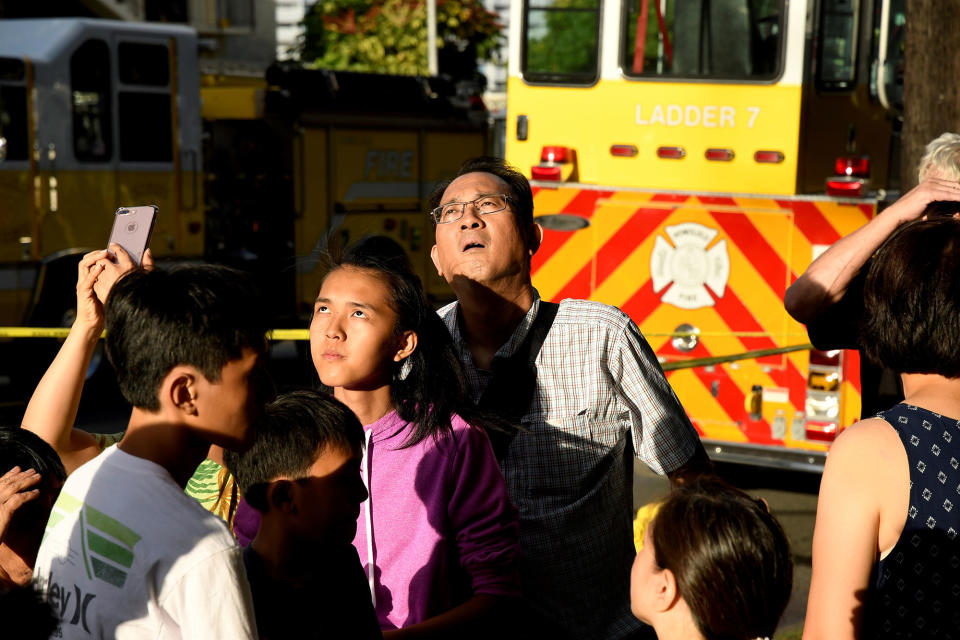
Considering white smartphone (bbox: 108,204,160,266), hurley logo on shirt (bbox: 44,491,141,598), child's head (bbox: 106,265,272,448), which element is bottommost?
hurley logo on shirt (bbox: 44,491,141,598)

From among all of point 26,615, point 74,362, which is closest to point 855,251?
point 74,362

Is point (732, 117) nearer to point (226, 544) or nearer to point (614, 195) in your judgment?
point (614, 195)

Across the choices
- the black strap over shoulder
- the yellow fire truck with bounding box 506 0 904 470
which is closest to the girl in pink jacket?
the black strap over shoulder

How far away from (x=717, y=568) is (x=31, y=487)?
1.25 meters

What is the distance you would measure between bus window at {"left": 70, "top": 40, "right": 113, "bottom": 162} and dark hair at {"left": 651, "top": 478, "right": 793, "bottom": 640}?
8502mm

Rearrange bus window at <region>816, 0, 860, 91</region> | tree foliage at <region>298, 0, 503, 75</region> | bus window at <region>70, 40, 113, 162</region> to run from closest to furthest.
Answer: bus window at <region>816, 0, 860, 91</region> < bus window at <region>70, 40, 113, 162</region> < tree foliage at <region>298, 0, 503, 75</region>

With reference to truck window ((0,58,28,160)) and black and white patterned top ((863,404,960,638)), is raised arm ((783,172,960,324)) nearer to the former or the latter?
black and white patterned top ((863,404,960,638))

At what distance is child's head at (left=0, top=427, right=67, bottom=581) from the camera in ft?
6.95

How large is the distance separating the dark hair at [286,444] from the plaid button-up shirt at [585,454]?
0.74m

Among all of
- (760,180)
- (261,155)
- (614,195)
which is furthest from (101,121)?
(760,180)

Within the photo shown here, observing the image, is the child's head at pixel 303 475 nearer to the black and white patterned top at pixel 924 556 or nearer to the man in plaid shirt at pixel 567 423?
the man in plaid shirt at pixel 567 423

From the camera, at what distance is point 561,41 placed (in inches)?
275

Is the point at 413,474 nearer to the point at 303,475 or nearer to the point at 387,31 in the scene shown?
the point at 303,475

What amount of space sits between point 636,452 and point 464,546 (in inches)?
26.7
